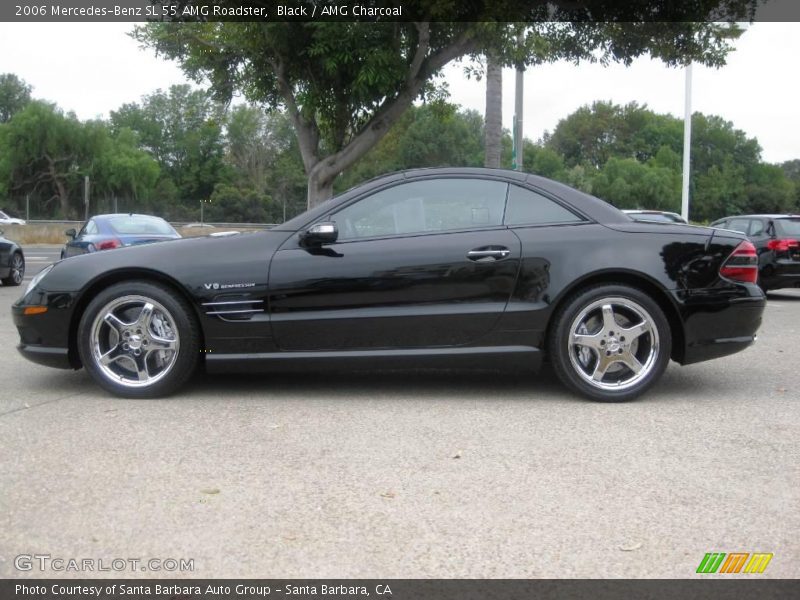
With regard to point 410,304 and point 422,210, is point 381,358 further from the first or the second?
point 422,210

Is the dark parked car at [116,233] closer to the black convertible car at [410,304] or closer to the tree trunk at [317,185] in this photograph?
the tree trunk at [317,185]

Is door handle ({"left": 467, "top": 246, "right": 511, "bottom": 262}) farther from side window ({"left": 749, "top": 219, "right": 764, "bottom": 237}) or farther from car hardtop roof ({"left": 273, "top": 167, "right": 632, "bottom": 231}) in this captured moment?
side window ({"left": 749, "top": 219, "right": 764, "bottom": 237})

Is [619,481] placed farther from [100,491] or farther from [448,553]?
[100,491]

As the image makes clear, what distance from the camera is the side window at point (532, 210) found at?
219 inches

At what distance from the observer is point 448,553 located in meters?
3.07

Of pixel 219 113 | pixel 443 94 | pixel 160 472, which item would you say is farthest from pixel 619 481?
pixel 219 113

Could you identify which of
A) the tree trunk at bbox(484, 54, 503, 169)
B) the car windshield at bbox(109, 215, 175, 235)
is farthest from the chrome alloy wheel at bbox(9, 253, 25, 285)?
the tree trunk at bbox(484, 54, 503, 169)

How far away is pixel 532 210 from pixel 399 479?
2371 millimetres

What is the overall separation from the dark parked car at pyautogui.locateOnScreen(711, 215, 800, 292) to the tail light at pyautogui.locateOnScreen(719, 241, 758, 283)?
901 cm

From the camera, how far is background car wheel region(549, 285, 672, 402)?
17.6 ft

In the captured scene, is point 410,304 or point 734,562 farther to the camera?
point 410,304

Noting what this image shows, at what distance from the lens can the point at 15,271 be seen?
15.0 m

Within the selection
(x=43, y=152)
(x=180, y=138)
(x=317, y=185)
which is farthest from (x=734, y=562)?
(x=180, y=138)
